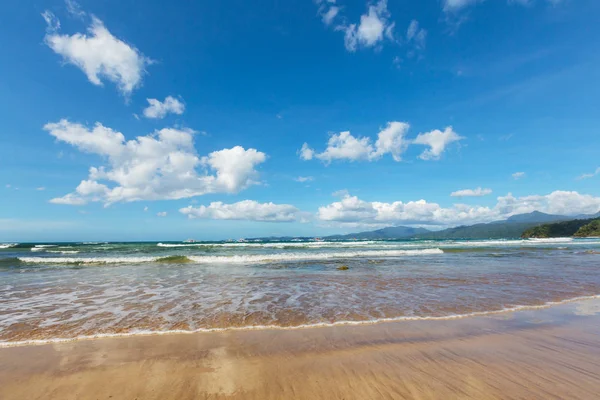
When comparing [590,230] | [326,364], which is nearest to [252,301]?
[326,364]

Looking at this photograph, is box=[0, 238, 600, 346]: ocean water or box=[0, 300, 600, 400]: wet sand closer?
box=[0, 300, 600, 400]: wet sand

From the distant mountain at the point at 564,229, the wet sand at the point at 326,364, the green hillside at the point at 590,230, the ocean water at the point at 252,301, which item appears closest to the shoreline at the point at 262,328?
the ocean water at the point at 252,301

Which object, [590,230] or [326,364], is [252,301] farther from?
[590,230]

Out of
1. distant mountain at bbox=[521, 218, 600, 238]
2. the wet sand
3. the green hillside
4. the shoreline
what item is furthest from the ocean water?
distant mountain at bbox=[521, 218, 600, 238]

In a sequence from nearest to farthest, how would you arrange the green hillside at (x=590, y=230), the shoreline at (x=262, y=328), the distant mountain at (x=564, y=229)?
1. the shoreline at (x=262, y=328)
2. the green hillside at (x=590, y=230)
3. the distant mountain at (x=564, y=229)

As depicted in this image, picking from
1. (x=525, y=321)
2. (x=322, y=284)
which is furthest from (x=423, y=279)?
(x=525, y=321)

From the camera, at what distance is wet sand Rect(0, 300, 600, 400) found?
404cm

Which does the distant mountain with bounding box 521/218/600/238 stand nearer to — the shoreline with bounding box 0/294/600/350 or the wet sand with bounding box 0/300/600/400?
the shoreline with bounding box 0/294/600/350

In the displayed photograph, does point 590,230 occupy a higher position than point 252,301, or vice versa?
point 590,230

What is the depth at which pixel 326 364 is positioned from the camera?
4887mm

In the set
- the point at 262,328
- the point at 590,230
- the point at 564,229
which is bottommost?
the point at 262,328

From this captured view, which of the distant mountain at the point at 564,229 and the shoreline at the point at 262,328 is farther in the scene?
the distant mountain at the point at 564,229

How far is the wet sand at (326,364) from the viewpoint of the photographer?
404 cm

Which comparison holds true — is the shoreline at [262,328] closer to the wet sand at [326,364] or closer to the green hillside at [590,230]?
the wet sand at [326,364]
